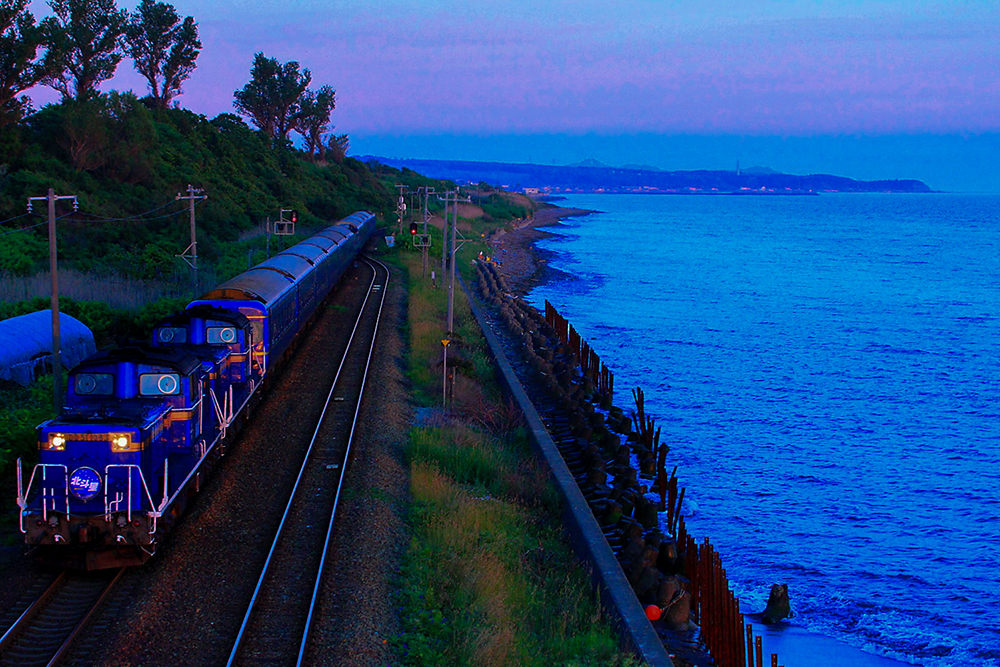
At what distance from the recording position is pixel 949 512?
24969mm

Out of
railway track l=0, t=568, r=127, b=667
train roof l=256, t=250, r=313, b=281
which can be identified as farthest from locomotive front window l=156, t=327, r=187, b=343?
train roof l=256, t=250, r=313, b=281

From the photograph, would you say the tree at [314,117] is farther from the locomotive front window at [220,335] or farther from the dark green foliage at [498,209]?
the locomotive front window at [220,335]

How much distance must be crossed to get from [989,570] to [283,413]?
17236 millimetres

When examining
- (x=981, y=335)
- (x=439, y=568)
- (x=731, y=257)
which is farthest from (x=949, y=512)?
(x=731, y=257)

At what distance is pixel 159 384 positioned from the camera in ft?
48.5

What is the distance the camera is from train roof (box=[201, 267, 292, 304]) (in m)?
23.7

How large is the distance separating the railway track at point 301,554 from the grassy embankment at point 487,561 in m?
1.38

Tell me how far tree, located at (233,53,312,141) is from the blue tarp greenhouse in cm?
9187

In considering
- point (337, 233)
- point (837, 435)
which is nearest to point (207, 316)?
point (837, 435)

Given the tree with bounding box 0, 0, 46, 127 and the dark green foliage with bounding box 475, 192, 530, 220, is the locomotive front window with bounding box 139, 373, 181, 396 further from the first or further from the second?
the dark green foliage with bounding box 475, 192, 530, 220

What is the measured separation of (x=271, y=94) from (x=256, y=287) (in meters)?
100

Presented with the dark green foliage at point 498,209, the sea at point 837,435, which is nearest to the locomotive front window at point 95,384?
the sea at point 837,435

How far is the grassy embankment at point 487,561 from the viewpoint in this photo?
12.5 m

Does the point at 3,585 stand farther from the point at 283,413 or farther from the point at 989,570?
the point at 989,570
